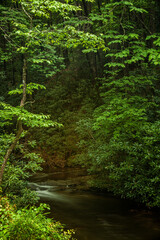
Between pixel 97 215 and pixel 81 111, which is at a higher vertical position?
pixel 81 111

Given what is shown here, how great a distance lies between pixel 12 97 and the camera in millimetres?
23078

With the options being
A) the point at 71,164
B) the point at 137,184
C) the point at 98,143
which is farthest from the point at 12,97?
the point at 137,184

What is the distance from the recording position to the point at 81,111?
18969mm

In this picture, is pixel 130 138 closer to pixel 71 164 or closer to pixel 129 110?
pixel 129 110

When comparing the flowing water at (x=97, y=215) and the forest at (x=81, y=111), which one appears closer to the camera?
the forest at (x=81, y=111)

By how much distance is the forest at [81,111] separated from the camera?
626 cm

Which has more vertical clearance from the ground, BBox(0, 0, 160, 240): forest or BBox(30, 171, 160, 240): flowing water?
BBox(0, 0, 160, 240): forest

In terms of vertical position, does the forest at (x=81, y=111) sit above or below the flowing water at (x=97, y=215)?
above

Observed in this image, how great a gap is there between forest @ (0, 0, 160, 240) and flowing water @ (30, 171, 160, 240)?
1.87 ft

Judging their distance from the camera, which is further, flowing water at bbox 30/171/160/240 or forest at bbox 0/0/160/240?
flowing water at bbox 30/171/160/240

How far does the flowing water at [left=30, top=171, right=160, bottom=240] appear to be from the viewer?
23.0 ft

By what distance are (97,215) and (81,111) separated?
11.5 m

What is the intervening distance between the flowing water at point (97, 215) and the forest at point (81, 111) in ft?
1.87

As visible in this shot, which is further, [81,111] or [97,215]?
[81,111]
